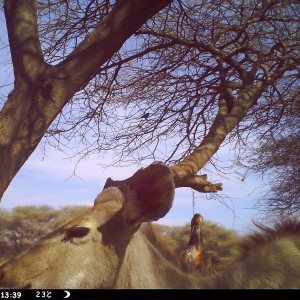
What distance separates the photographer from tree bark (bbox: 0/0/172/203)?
164 inches

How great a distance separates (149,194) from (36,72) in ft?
7.32

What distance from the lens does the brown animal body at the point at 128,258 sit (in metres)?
2.96

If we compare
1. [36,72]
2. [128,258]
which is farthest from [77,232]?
[36,72]

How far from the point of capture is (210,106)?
33.3 ft

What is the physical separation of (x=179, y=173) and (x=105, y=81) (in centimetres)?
376

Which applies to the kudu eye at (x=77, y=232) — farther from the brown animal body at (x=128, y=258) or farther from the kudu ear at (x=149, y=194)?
the kudu ear at (x=149, y=194)

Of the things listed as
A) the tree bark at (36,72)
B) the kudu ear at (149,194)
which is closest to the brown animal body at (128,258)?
the kudu ear at (149,194)

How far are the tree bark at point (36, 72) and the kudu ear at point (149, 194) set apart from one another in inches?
60.8

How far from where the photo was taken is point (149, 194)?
3.22 m

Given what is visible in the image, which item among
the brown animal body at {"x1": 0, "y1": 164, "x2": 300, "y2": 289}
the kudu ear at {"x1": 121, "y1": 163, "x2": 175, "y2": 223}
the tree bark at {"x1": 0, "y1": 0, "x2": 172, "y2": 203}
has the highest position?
the tree bark at {"x1": 0, "y1": 0, "x2": 172, "y2": 203}

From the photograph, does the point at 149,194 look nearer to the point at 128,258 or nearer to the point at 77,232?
the point at 128,258

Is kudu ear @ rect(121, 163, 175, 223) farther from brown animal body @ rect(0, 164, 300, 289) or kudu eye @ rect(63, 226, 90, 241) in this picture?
kudu eye @ rect(63, 226, 90, 241)

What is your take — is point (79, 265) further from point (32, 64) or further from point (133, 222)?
point (32, 64)

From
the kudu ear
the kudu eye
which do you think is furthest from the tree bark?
the kudu ear
